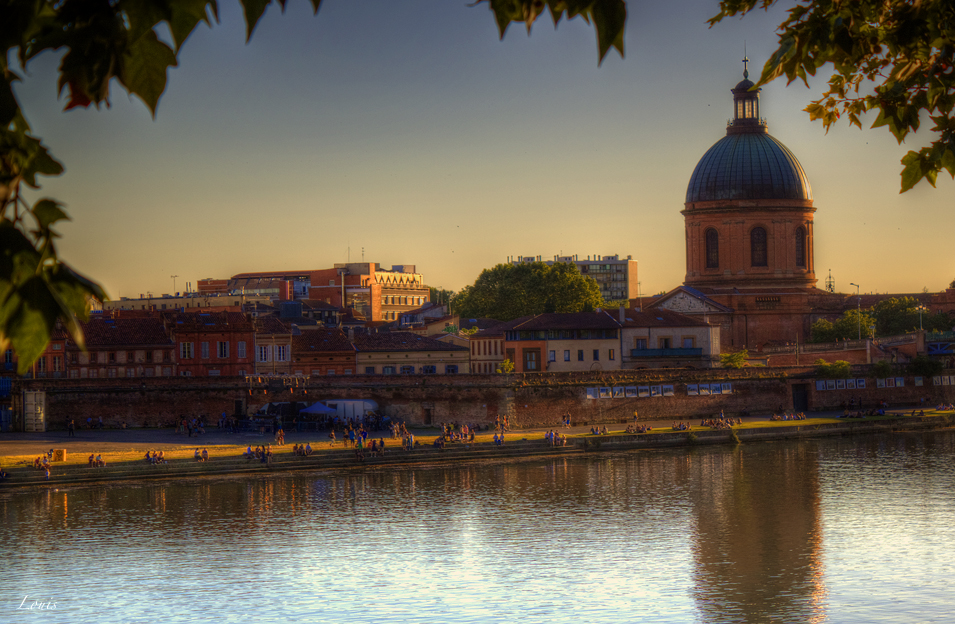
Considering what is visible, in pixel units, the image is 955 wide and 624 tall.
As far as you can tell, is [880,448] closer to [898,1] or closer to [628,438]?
[628,438]

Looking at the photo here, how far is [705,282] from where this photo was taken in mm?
84000

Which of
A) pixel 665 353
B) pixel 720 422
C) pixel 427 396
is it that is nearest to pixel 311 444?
pixel 427 396

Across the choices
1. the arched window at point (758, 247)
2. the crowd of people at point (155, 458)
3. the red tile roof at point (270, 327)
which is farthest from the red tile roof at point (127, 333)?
the arched window at point (758, 247)

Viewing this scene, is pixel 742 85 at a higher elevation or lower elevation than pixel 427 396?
higher

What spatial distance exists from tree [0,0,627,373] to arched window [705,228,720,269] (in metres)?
83.5

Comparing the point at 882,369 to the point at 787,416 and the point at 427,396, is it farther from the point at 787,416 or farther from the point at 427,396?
the point at 427,396

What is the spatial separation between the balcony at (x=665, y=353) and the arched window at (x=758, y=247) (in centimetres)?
1809

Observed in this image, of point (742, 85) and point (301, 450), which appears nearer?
point (301, 450)

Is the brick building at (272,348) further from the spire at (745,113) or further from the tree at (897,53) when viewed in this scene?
the tree at (897,53)

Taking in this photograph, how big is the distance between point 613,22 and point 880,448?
5759 centimetres

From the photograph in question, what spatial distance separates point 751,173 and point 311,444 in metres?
45.8

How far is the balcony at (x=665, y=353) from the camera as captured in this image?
66.5 meters

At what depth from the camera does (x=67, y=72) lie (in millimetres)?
2830

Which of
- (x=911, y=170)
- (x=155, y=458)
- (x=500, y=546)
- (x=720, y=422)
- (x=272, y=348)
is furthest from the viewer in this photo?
(x=272, y=348)
